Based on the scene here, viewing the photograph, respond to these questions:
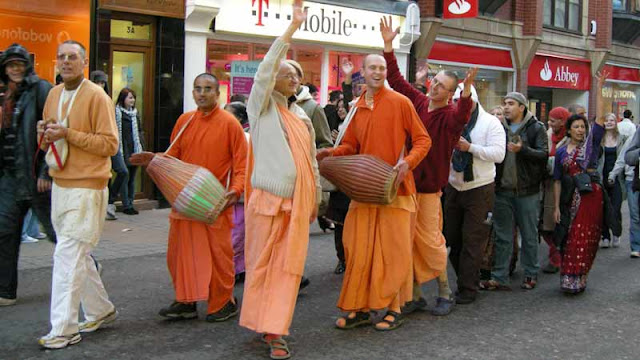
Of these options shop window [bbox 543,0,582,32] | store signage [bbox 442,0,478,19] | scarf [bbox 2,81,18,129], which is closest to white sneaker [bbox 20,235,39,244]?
scarf [bbox 2,81,18,129]

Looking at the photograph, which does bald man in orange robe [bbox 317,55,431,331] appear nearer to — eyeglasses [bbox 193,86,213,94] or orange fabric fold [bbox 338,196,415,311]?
orange fabric fold [bbox 338,196,415,311]

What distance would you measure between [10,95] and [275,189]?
2.29 m

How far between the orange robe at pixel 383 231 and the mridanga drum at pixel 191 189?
107 centimetres

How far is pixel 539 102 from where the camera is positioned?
23.3 metres

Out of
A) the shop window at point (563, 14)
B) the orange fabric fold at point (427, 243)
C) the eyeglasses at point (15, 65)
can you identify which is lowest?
the orange fabric fold at point (427, 243)

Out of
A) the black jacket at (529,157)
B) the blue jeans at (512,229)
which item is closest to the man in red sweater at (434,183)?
the blue jeans at (512,229)

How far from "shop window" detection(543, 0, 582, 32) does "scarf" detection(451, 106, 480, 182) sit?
1632 centimetres

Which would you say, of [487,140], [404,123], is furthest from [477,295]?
[404,123]

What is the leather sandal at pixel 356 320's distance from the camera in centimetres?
592

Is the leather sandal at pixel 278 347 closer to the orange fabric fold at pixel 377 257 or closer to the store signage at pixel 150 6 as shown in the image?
the orange fabric fold at pixel 377 257

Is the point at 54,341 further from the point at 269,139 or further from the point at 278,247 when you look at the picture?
the point at 269,139

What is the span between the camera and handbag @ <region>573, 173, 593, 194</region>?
7.41 m

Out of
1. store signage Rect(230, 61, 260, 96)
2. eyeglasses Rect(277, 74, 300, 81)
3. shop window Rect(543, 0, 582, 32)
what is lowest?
eyeglasses Rect(277, 74, 300, 81)

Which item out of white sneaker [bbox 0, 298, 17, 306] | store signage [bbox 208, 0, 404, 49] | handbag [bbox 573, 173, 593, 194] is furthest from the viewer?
store signage [bbox 208, 0, 404, 49]
